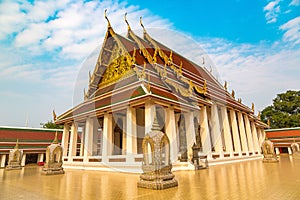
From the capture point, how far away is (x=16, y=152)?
13.4 metres

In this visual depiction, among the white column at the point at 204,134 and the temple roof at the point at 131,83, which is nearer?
the temple roof at the point at 131,83

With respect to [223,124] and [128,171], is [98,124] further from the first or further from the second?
[223,124]

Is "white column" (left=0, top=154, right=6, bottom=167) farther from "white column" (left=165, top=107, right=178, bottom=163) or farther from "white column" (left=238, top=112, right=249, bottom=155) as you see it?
"white column" (left=238, top=112, right=249, bottom=155)

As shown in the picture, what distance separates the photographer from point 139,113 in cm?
1152

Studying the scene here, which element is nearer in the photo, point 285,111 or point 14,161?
point 14,161

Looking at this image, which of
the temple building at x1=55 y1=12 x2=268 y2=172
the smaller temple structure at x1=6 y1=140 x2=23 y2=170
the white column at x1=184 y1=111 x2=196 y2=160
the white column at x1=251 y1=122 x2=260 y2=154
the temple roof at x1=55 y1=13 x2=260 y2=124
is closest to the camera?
the temple building at x1=55 y1=12 x2=268 y2=172

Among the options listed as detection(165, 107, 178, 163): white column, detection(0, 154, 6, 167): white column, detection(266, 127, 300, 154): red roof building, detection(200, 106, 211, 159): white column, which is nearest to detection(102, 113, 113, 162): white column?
detection(165, 107, 178, 163): white column

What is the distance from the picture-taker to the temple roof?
9109 mm

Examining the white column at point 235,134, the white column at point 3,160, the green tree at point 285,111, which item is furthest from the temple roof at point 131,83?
the green tree at point 285,111

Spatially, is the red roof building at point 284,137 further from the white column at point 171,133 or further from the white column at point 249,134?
the white column at point 171,133

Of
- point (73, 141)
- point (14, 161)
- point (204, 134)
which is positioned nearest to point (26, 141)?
point (14, 161)

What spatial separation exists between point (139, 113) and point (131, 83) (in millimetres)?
2372

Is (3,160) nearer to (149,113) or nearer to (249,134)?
(149,113)

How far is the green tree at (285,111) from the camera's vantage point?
28.6 meters
